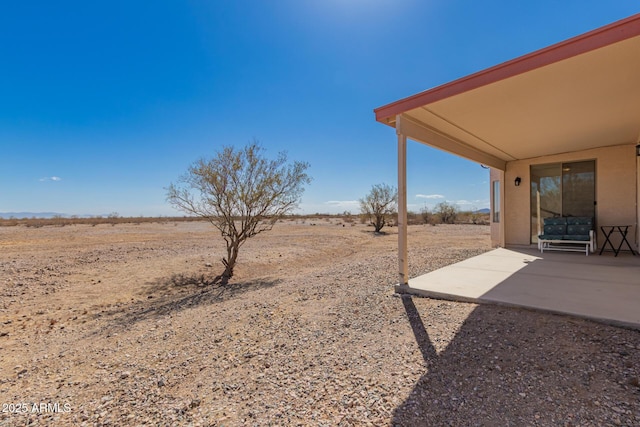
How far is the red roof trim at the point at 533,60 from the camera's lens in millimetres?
2303

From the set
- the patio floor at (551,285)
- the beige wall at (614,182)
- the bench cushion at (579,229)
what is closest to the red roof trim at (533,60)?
the patio floor at (551,285)

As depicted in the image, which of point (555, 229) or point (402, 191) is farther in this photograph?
point (555, 229)

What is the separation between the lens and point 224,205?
22.9ft

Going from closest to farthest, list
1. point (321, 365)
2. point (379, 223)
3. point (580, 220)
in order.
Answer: point (321, 365) < point (580, 220) < point (379, 223)

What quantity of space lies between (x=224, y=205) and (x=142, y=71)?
6.37 metres

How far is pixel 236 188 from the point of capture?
22.9 feet

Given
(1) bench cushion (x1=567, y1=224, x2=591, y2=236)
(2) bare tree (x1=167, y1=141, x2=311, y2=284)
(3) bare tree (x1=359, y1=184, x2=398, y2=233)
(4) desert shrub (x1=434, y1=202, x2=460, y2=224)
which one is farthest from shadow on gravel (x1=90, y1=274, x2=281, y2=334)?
(4) desert shrub (x1=434, y1=202, x2=460, y2=224)

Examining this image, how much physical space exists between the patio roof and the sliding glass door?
94 cm

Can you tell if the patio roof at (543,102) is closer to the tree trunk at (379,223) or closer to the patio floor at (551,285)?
the patio floor at (551,285)

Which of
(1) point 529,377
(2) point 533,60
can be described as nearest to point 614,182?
(2) point 533,60

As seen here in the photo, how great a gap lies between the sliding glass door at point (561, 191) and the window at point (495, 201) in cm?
85

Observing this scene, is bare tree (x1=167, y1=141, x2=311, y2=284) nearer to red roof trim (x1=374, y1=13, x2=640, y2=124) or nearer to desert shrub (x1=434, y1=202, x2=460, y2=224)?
red roof trim (x1=374, y1=13, x2=640, y2=124)

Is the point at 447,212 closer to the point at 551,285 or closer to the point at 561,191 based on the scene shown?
the point at 561,191

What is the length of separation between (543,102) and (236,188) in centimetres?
629
